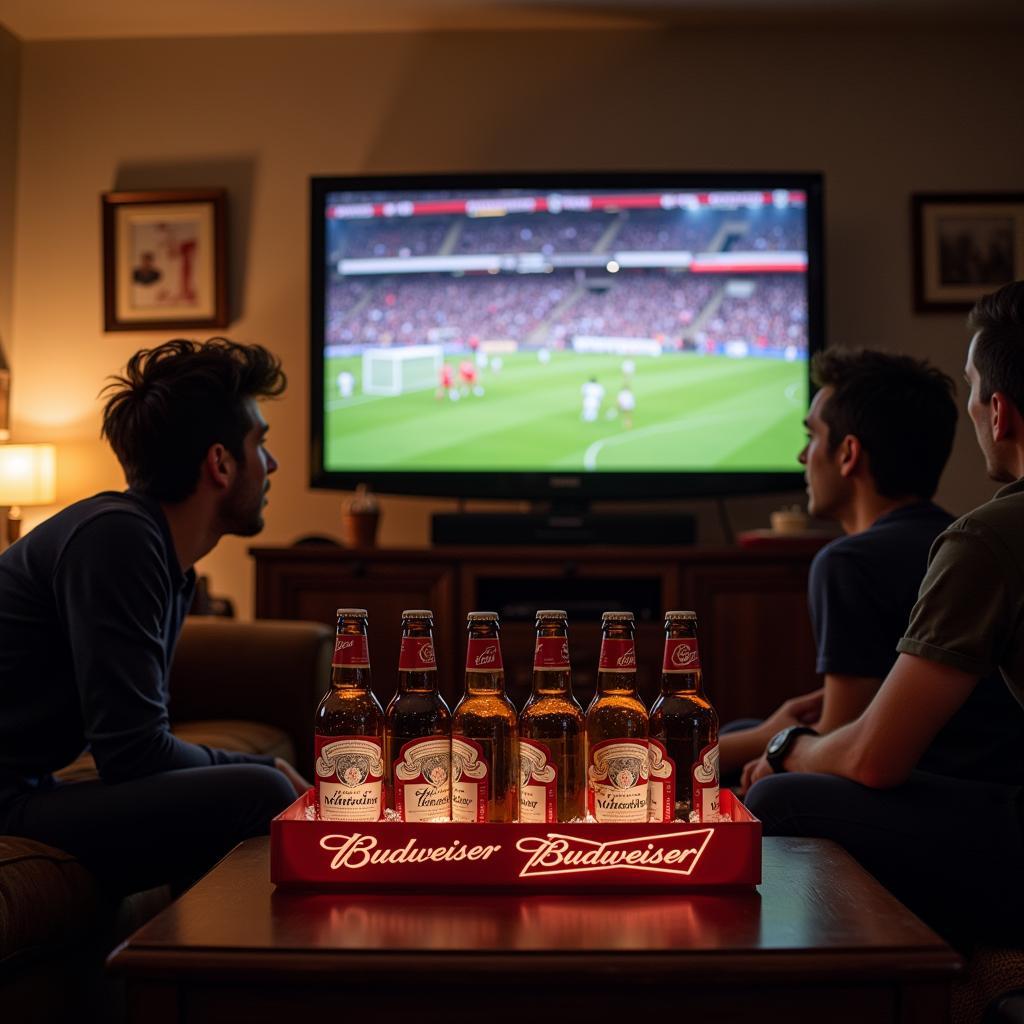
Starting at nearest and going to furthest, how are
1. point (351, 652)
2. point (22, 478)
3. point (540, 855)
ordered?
point (540, 855)
point (351, 652)
point (22, 478)

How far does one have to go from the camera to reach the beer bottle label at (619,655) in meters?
1.26

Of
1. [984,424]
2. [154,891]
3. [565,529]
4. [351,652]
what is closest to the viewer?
[351,652]

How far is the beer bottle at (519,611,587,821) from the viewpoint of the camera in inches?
48.6

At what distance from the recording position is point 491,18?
13.0ft

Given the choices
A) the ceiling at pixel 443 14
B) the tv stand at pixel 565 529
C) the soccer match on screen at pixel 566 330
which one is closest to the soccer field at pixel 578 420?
the soccer match on screen at pixel 566 330

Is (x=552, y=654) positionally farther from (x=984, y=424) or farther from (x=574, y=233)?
(x=574, y=233)

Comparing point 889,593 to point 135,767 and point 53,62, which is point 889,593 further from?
point 53,62

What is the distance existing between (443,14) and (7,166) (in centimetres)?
157

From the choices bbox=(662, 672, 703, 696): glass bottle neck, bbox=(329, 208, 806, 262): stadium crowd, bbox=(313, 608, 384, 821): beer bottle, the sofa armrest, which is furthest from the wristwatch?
bbox=(329, 208, 806, 262): stadium crowd

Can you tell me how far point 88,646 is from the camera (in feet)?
5.41

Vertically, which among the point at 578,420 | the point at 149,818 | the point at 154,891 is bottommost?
the point at 154,891

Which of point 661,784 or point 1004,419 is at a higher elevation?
point 1004,419

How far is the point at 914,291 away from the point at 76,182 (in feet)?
9.40

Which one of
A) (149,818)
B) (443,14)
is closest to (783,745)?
(149,818)
